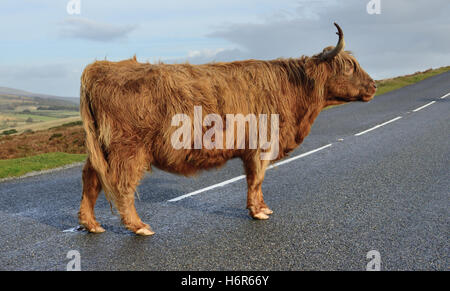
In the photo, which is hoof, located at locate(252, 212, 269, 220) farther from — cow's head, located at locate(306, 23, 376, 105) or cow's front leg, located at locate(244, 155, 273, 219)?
cow's head, located at locate(306, 23, 376, 105)

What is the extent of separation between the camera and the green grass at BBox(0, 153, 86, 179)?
819 cm

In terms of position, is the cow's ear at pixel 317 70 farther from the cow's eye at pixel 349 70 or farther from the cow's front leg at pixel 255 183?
the cow's front leg at pixel 255 183

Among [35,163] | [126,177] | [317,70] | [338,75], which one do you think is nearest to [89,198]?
[126,177]

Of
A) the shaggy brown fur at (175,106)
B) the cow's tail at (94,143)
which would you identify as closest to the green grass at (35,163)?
the shaggy brown fur at (175,106)

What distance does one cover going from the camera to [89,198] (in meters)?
4.32

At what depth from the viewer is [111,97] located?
12.8 ft

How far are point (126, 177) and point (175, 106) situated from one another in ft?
2.71

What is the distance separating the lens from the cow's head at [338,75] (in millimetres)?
4691

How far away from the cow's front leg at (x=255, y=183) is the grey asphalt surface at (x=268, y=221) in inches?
6.5

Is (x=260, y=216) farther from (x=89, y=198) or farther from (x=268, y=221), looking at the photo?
(x=89, y=198)

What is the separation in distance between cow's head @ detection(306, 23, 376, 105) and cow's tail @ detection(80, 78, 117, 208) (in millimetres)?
2381
